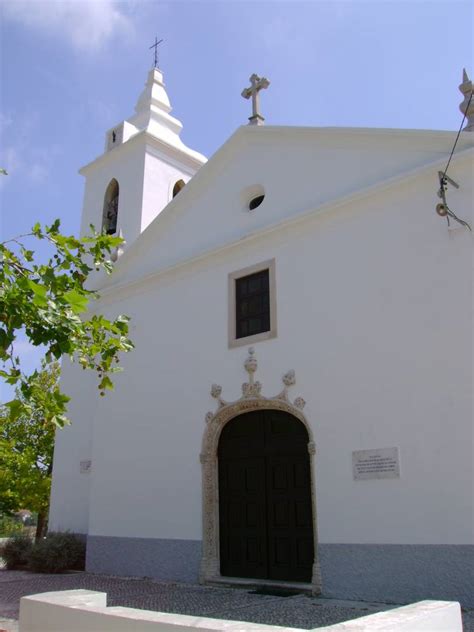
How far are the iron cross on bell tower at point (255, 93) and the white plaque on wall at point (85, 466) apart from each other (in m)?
7.69

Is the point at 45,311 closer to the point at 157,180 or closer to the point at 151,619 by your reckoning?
the point at 151,619

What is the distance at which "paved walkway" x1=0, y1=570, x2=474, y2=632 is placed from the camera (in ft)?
22.8

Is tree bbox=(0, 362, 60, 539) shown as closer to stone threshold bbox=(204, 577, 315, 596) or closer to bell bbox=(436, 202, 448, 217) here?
stone threshold bbox=(204, 577, 315, 596)

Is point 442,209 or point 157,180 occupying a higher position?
point 157,180

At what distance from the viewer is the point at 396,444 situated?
26.8 feet

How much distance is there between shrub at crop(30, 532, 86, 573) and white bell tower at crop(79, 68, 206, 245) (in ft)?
22.2

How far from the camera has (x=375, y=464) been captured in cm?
827

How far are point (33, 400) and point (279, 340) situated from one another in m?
4.93

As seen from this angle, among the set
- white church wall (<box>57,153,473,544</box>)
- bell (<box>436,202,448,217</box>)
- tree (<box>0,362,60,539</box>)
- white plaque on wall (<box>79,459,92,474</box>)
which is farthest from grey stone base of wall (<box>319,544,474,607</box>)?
tree (<box>0,362,60,539</box>)

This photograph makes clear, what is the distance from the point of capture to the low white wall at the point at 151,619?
3468mm

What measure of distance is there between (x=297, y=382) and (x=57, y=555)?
6.10 meters

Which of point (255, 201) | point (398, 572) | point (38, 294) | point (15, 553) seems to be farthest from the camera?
point (15, 553)

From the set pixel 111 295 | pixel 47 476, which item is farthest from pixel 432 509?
pixel 47 476

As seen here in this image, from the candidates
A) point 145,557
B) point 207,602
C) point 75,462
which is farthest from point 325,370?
point 75,462
